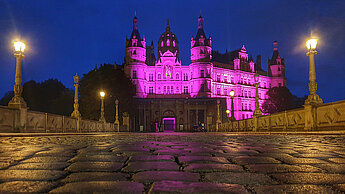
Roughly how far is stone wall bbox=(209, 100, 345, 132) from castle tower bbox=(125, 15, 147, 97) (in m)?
52.4

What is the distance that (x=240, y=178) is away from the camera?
7.52 ft

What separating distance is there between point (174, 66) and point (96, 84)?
34.5 meters

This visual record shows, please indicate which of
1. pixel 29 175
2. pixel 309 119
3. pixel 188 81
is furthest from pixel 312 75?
pixel 188 81

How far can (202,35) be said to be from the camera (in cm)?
7862

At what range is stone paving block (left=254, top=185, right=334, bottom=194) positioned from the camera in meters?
1.82

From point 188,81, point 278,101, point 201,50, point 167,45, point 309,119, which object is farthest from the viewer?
point 278,101

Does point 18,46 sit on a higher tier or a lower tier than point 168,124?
higher

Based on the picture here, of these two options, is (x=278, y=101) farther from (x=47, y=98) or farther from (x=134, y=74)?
(x=47, y=98)

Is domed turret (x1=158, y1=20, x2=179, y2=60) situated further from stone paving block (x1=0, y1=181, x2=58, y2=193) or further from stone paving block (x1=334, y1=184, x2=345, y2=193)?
stone paving block (x1=334, y1=184, x2=345, y2=193)

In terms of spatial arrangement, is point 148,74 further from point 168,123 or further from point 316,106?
point 316,106

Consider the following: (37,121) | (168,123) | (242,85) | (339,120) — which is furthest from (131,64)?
(339,120)

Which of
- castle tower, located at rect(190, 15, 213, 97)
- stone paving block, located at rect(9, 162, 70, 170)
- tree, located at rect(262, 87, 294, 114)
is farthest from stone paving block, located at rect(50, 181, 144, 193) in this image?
tree, located at rect(262, 87, 294, 114)

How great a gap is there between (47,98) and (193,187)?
224 ft

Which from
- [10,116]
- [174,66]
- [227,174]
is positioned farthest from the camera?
[174,66]
